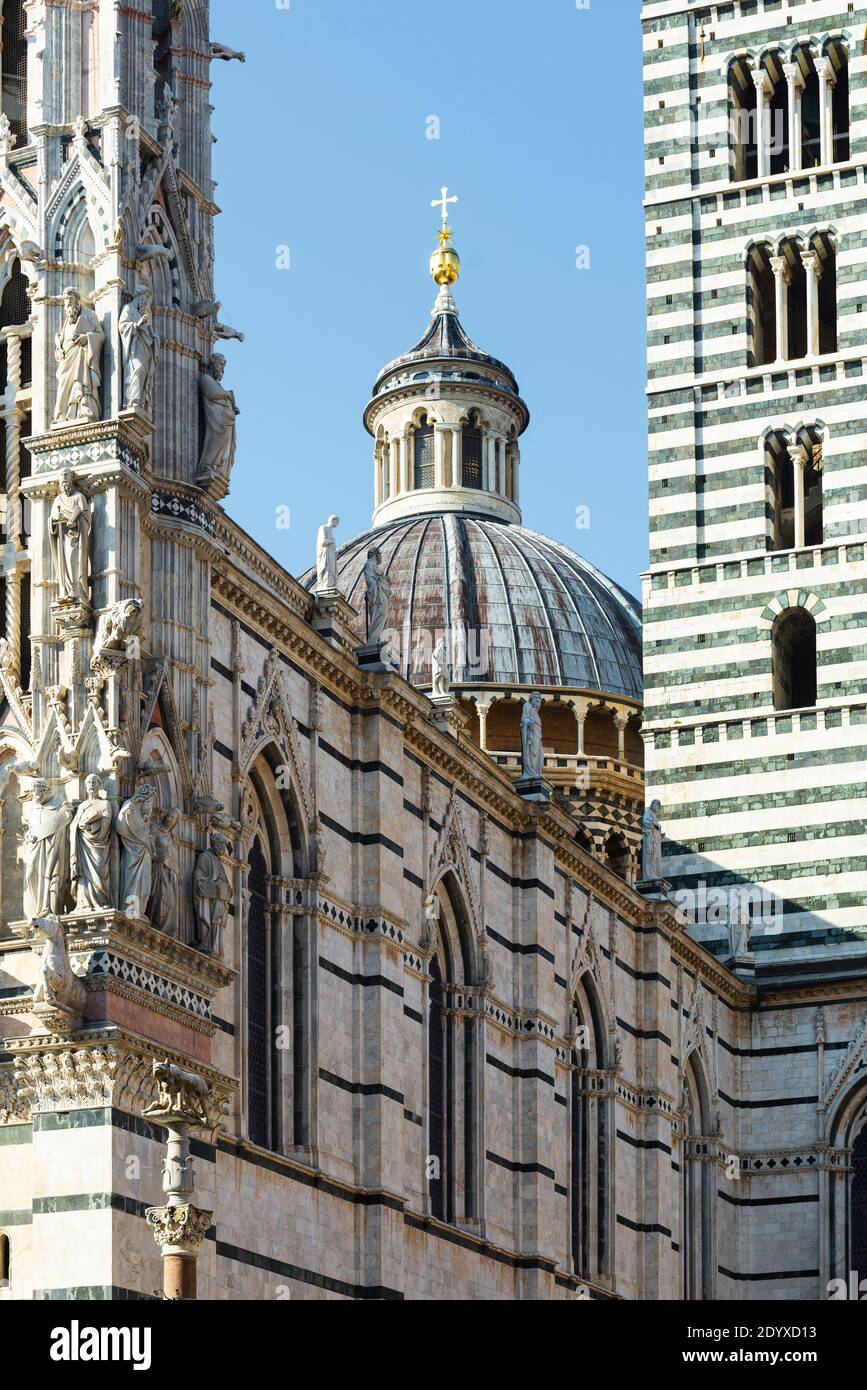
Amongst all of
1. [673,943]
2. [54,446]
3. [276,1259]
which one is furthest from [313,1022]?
[673,943]

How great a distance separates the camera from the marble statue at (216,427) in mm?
26359

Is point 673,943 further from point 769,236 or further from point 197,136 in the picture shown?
point 197,136

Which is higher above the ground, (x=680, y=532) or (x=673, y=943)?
(x=680, y=532)

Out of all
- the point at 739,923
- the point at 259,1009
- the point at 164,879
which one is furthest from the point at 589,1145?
the point at 164,879

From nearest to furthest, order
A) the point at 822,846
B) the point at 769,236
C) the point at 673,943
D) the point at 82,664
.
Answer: the point at 82,664, the point at 673,943, the point at 822,846, the point at 769,236

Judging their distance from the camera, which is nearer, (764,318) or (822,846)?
(822,846)

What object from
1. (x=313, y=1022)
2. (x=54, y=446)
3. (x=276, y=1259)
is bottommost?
(x=276, y=1259)

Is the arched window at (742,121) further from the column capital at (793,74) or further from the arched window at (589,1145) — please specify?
the arched window at (589,1145)

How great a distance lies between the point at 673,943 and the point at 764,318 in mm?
12907

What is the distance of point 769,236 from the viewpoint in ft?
154

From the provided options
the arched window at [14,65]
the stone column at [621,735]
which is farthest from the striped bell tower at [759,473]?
the arched window at [14,65]

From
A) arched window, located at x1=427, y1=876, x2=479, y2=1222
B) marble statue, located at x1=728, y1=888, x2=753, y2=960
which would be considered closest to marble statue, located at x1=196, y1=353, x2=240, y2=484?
arched window, located at x1=427, y1=876, x2=479, y2=1222

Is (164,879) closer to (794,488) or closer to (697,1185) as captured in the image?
(697,1185)

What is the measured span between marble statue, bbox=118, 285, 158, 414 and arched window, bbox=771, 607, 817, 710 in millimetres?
21404
